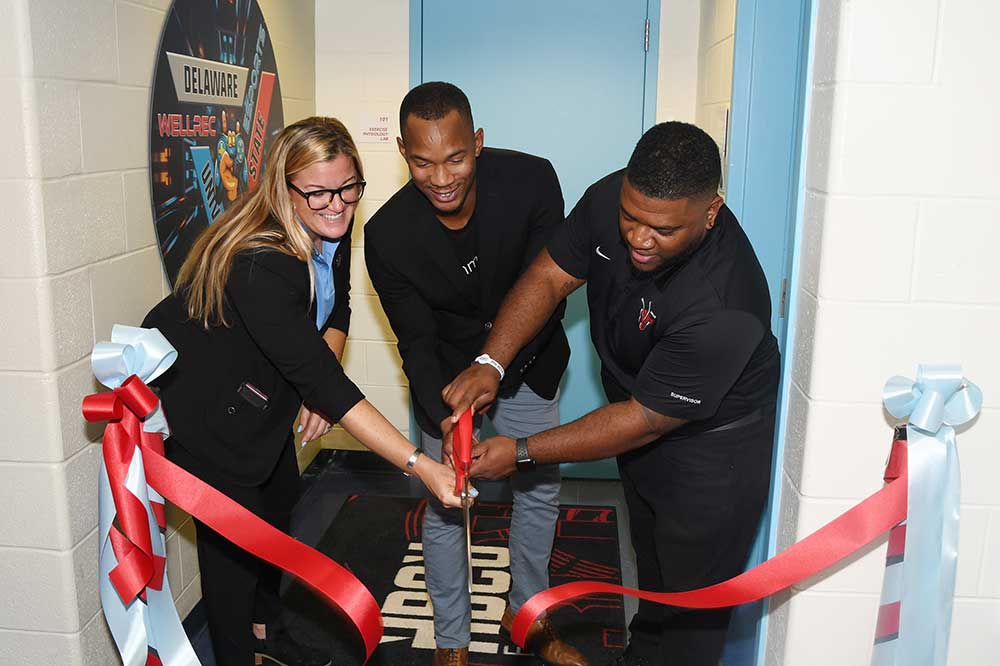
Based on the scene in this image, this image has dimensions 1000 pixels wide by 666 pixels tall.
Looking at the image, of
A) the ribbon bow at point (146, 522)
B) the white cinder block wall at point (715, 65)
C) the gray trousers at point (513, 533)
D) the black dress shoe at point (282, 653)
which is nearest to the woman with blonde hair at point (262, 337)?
the ribbon bow at point (146, 522)

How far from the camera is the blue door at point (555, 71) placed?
3875 millimetres

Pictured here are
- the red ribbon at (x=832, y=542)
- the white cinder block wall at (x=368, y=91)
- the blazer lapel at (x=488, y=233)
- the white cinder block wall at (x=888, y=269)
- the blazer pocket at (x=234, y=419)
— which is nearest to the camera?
the white cinder block wall at (x=888, y=269)

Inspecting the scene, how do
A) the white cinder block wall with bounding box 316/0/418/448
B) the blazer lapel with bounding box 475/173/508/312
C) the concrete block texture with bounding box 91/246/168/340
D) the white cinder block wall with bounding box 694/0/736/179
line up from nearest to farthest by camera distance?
the concrete block texture with bounding box 91/246/168/340
the blazer lapel with bounding box 475/173/508/312
the white cinder block wall with bounding box 694/0/736/179
the white cinder block wall with bounding box 316/0/418/448

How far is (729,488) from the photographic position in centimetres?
214

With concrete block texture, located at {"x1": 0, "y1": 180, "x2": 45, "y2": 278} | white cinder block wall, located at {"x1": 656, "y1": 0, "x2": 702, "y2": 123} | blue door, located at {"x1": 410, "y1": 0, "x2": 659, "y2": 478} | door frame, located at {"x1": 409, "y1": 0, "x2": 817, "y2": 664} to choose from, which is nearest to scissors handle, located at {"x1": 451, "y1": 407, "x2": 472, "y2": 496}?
door frame, located at {"x1": 409, "y1": 0, "x2": 817, "y2": 664}

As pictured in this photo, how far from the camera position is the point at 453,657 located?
8.85 feet

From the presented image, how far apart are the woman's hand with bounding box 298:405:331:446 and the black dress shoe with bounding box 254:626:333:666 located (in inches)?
26.5

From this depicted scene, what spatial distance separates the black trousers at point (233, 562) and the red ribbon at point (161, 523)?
0.33 meters

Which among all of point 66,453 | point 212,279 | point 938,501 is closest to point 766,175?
point 938,501

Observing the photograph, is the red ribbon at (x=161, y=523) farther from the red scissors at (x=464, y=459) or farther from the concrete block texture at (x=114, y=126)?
the concrete block texture at (x=114, y=126)

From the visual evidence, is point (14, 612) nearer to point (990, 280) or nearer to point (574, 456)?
point (574, 456)

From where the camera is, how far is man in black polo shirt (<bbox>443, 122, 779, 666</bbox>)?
1.91m

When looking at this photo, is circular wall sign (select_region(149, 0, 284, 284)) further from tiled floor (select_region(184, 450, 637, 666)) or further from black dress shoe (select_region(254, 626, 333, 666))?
tiled floor (select_region(184, 450, 637, 666))

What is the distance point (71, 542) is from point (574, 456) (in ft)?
3.68
